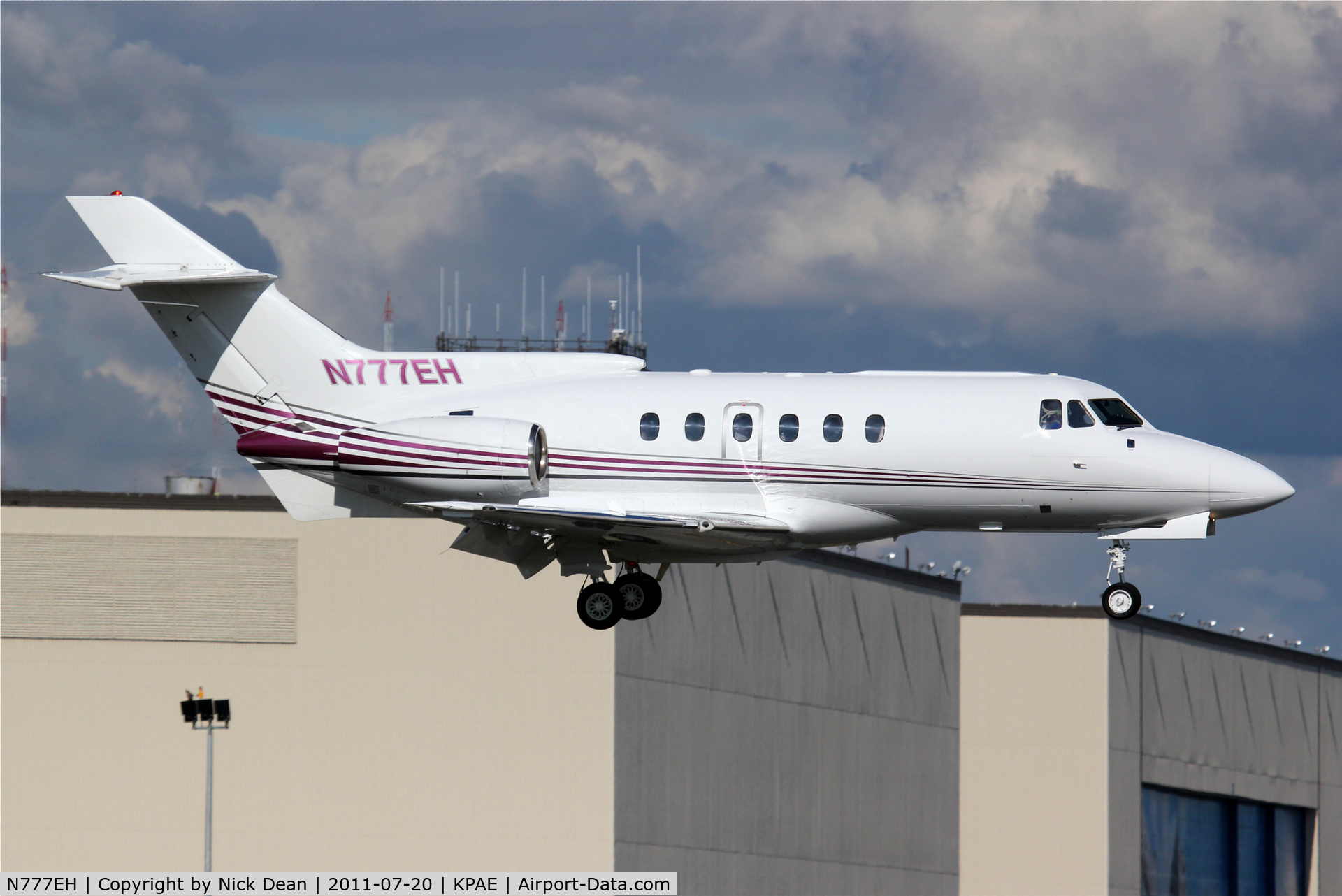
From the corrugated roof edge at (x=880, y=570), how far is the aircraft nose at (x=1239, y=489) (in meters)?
34.3

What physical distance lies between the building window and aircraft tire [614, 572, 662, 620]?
57514 mm

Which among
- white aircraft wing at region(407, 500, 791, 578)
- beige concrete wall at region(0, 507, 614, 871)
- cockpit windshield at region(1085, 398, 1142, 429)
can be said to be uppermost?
cockpit windshield at region(1085, 398, 1142, 429)

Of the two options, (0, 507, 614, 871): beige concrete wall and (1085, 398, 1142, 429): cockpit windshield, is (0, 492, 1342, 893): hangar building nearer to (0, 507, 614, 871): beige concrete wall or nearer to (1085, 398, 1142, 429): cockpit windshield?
(0, 507, 614, 871): beige concrete wall

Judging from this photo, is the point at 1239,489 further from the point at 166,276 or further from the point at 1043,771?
the point at 1043,771

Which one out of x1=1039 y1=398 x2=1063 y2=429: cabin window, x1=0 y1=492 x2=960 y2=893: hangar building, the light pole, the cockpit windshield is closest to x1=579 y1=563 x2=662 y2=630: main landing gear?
x1=1039 y1=398 x2=1063 y2=429: cabin window

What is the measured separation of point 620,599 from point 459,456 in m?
3.90

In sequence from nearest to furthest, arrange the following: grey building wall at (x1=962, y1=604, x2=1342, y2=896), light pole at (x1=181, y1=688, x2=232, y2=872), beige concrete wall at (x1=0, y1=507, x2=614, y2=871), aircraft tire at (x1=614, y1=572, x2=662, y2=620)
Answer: aircraft tire at (x1=614, y1=572, x2=662, y2=620), light pole at (x1=181, y1=688, x2=232, y2=872), beige concrete wall at (x1=0, y1=507, x2=614, y2=871), grey building wall at (x1=962, y1=604, x2=1342, y2=896)

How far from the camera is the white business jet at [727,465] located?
34219 mm

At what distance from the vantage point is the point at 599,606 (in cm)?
3575

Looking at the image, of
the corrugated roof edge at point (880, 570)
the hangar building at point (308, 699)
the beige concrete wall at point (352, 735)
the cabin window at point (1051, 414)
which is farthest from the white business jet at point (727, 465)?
the corrugated roof edge at point (880, 570)

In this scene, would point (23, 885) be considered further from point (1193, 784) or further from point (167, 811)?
point (1193, 784)

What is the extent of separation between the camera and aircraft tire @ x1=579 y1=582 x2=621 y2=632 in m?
35.7

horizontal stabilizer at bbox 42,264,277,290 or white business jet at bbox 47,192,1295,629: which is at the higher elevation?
horizontal stabilizer at bbox 42,264,277,290

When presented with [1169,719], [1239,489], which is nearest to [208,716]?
[1239,489]
